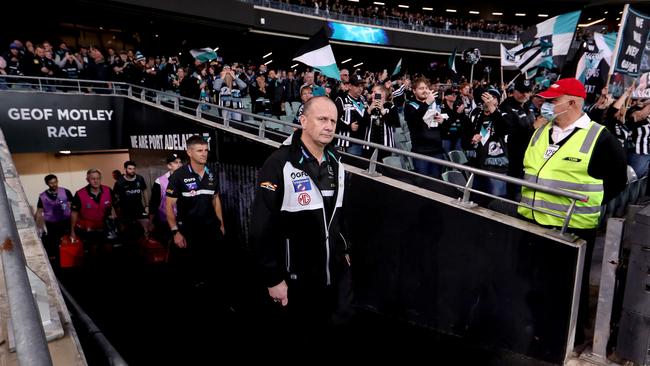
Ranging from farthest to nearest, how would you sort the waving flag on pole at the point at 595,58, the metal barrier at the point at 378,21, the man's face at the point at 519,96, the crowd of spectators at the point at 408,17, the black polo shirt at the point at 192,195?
the crowd of spectators at the point at 408,17 → the metal barrier at the point at 378,21 → the waving flag on pole at the point at 595,58 → the man's face at the point at 519,96 → the black polo shirt at the point at 192,195

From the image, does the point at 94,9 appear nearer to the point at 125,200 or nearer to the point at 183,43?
the point at 183,43

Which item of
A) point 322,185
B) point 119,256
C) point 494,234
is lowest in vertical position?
point 119,256

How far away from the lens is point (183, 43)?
75.7 feet

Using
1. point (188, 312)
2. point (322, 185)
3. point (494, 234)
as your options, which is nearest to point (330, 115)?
point (322, 185)

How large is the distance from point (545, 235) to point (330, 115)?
2.02 meters

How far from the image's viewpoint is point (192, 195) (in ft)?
16.6

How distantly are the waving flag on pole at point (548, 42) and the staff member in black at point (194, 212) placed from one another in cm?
580

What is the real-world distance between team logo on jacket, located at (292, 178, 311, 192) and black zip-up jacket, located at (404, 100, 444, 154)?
3.44 metres

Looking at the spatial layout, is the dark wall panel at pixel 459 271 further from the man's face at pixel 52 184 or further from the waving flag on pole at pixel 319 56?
the man's face at pixel 52 184

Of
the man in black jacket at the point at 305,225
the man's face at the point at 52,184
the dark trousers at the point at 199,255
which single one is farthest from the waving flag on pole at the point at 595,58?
Result: the man's face at the point at 52,184

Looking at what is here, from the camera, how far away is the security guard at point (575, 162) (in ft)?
9.73

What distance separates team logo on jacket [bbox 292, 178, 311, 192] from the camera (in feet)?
8.91

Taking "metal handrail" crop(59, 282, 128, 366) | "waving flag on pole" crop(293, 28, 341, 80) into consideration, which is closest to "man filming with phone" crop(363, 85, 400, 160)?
"waving flag on pole" crop(293, 28, 341, 80)

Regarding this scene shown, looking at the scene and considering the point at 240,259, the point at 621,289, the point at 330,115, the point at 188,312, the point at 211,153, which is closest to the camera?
the point at 330,115
